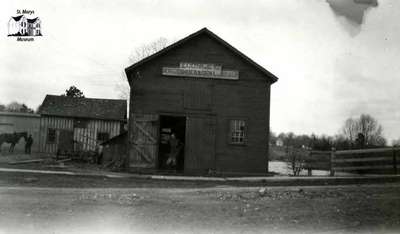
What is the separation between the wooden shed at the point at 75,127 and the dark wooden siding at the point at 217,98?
17.6 meters

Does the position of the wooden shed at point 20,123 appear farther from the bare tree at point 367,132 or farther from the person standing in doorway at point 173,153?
the bare tree at point 367,132

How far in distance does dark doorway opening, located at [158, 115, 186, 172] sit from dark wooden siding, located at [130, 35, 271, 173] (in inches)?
60.7

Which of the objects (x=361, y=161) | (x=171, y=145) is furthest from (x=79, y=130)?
(x=361, y=161)

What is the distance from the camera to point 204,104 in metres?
23.2

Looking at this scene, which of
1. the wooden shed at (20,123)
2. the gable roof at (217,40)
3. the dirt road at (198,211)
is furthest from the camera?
the wooden shed at (20,123)

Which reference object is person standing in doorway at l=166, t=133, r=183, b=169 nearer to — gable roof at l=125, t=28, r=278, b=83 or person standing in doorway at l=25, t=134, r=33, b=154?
gable roof at l=125, t=28, r=278, b=83

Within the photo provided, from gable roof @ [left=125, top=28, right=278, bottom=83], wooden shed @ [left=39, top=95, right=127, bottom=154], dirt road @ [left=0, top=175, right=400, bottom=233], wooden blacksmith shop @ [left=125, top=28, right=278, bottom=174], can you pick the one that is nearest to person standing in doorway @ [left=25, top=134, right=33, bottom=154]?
wooden shed @ [left=39, top=95, right=127, bottom=154]

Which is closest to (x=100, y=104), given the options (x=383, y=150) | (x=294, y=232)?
(x=383, y=150)

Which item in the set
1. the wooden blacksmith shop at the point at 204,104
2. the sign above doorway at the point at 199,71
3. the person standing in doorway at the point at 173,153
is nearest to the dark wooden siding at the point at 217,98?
the wooden blacksmith shop at the point at 204,104

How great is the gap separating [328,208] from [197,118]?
12.9 metres

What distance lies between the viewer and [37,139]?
40.5 meters

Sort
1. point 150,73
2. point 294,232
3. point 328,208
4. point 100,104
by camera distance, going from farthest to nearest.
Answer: point 100,104, point 150,73, point 328,208, point 294,232

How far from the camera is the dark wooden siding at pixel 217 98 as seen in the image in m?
23.0

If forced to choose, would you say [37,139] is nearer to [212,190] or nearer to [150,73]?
[150,73]
